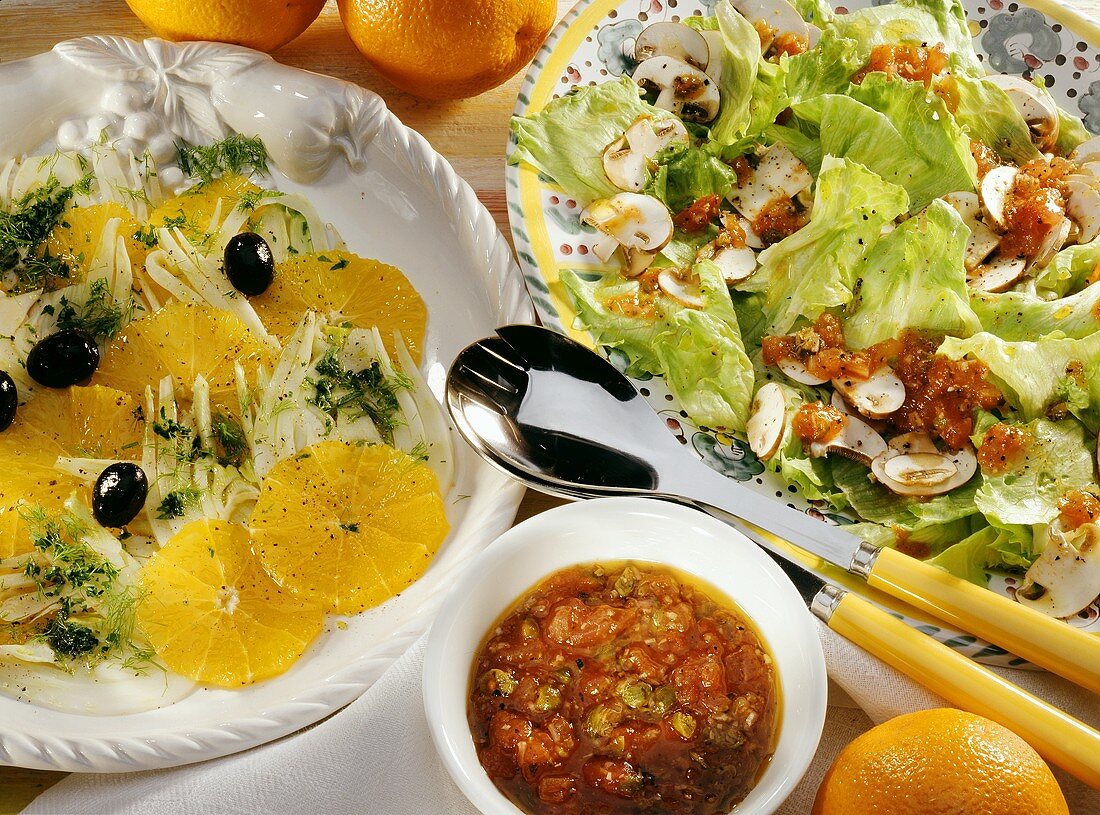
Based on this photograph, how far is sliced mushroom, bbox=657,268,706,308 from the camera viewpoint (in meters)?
2.27

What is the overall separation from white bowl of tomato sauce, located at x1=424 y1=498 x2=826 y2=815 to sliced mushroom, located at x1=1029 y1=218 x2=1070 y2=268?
3.95ft

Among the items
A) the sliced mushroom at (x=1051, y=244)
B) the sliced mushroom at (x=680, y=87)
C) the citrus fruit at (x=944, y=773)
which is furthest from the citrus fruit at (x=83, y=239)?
the sliced mushroom at (x=1051, y=244)

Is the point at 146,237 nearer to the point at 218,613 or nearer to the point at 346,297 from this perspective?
the point at 346,297

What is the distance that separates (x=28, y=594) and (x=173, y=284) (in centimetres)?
81

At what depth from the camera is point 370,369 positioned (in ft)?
7.46

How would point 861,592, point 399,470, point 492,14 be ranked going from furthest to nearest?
point 492,14 < point 399,470 < point 861,592

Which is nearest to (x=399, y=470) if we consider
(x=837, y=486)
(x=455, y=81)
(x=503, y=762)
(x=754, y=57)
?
(x=503, y=762)

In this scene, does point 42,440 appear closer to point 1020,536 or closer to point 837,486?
point 837,486

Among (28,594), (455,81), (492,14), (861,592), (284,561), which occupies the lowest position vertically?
(28,594)

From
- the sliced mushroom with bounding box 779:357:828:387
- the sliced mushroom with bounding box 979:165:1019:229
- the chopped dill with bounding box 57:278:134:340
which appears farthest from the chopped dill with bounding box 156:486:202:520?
the sliced mushroom with bounding box 979:165:1019:229

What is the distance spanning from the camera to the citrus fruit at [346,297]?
Answer: 7.76ft

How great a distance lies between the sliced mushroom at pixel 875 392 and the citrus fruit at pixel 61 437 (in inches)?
62.5

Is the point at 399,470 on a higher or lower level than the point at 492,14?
lower

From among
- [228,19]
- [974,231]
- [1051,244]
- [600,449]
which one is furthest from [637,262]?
[228,19]
